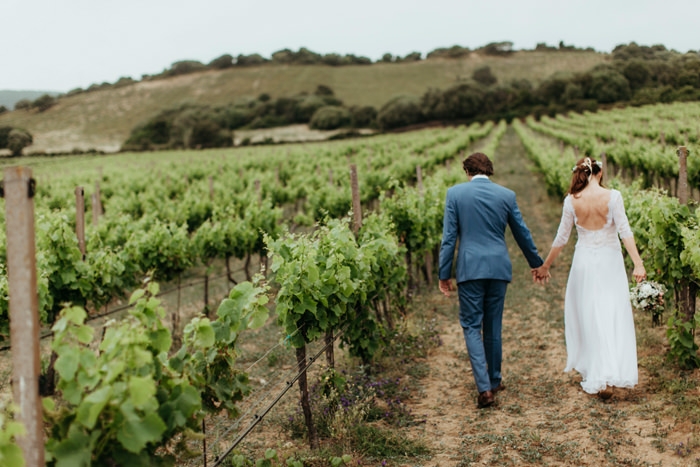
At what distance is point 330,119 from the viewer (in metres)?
60.2

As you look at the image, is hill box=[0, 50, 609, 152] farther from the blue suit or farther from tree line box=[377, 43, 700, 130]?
the blue suit

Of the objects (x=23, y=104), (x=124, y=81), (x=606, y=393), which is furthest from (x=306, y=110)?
(x=606, y=393)

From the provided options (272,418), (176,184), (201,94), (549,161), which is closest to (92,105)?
(201,94)

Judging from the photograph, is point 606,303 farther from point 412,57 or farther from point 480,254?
point 412,57

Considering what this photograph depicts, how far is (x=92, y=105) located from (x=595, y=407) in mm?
90243

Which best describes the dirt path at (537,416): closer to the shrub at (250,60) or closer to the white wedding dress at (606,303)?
the white wedding dress at (606,303)

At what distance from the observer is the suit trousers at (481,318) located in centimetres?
470

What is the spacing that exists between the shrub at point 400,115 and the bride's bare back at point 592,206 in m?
53.5

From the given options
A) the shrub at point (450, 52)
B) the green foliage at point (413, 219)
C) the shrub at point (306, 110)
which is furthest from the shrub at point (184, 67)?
the green foliage at point (413, 219)

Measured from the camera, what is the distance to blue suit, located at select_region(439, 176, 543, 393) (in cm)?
466

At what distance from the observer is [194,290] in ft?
37.2

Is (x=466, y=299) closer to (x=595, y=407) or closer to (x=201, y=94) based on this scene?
(x=595, y=407)

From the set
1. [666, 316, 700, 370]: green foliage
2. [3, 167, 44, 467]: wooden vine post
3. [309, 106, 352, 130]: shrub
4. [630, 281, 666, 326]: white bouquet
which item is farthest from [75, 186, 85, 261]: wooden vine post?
[309, 106, 352, 130]: shrub

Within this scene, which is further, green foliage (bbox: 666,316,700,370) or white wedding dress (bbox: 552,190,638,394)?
green foliage (bbox: 666,316,700,370)
